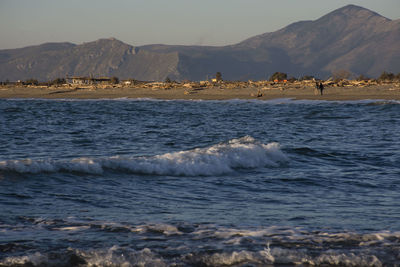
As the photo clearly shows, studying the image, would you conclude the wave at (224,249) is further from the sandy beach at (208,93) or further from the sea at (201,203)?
the sandy beach at (208,93)

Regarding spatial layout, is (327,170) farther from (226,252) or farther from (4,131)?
(4,131)

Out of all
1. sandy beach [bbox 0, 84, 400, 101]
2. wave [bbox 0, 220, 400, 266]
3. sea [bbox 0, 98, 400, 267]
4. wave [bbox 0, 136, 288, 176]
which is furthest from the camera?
sandy beach [bbox 0, 84, 400, 101]

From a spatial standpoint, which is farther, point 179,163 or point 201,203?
point 179,163

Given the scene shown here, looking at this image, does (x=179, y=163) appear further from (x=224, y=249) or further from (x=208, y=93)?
(x=208, y=93)

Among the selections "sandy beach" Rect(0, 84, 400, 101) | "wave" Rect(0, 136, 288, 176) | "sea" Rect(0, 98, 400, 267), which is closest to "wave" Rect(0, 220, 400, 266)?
"sea" Rect(0, 98, 400, 267)

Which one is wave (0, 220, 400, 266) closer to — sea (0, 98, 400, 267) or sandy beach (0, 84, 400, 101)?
sea (0, 98, 400, 267)

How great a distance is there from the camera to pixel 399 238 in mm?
6793

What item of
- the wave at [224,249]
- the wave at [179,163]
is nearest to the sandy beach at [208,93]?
the wave at [179,163]

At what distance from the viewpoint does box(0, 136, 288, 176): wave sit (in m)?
11.3

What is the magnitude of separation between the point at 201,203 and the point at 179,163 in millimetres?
3729

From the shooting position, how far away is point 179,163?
1260 centimetres

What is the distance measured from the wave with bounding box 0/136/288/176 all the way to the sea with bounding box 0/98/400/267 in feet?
0.12

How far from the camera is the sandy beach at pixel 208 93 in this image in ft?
145

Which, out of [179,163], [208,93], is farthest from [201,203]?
[208,93]
